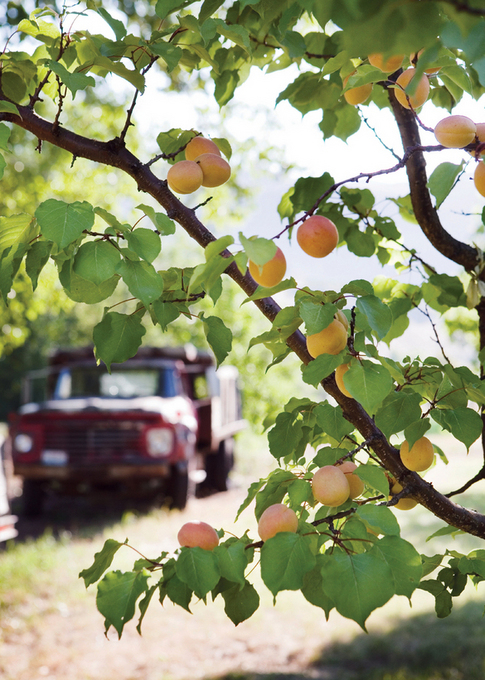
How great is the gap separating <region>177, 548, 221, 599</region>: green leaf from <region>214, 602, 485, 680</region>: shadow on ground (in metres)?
2.61

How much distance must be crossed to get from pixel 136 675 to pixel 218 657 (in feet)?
1.63

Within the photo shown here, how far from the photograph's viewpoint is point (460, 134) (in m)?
1.04

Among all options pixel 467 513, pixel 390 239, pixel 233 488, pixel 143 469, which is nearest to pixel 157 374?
pixel 143 469

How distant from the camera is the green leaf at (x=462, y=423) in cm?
111

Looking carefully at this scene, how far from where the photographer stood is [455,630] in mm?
3686

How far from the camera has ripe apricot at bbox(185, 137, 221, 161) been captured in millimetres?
1291

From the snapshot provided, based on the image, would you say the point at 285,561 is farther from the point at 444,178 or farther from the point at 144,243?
the point at 444,178

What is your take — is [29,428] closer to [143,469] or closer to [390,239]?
[143,469]

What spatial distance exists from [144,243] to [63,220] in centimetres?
14

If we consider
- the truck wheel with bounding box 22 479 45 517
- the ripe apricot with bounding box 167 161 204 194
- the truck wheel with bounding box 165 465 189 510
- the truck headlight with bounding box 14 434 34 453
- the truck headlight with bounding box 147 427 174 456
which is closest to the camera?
the ripe apricot with bounding box 167 161 204 194

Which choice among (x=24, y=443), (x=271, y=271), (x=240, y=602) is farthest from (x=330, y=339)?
(x=24, y=443)

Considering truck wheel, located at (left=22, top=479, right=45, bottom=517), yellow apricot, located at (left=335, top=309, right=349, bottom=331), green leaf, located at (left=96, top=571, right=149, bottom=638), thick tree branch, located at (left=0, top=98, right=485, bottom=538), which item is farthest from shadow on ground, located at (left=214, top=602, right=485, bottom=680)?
truck wheel, located at (left=22, top=479, right=45, bottom=517)

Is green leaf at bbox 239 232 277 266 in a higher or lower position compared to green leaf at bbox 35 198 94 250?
lower

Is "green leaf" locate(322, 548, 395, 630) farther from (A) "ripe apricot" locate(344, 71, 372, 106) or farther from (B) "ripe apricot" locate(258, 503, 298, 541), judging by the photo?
(A) "ripe apricot" locate(344, 71, 372, 106)
